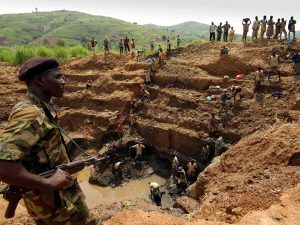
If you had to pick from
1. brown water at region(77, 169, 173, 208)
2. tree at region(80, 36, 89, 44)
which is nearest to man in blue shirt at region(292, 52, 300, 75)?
brown water at region(77, 169, 173, 208)

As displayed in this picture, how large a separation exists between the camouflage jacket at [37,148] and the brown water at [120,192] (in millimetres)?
12041

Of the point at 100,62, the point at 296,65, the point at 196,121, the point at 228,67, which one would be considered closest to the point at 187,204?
the point at 196,121

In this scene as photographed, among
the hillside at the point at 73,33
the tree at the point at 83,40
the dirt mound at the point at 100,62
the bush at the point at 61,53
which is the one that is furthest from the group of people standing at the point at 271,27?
the tree at the point at 83,40

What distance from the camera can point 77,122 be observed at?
21328mm

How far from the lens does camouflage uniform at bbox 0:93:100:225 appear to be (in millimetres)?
2396

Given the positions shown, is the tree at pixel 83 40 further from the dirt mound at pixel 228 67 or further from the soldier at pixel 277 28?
the soldier at pixel 277 28

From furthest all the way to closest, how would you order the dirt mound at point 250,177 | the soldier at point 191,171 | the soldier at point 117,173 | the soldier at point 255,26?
the soldier at point 255,26 < the soldier at point 117,173 < the soldier at point 191,171 < the dirt mound at point 250,177

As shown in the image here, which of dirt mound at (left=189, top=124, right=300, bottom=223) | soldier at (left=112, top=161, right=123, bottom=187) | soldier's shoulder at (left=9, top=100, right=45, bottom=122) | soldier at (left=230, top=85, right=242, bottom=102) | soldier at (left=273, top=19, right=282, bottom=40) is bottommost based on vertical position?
soldier at (left=112, top=161, right=123, bottom=187)

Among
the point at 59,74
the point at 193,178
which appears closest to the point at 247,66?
the point at 193,178

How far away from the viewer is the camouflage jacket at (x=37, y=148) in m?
2.39

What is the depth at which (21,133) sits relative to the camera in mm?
2404

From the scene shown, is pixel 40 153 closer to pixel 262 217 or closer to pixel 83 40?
pixel 262 217

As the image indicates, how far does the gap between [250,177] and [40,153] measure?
6.77 meters

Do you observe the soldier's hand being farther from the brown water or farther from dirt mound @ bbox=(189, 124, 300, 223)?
the brown water
